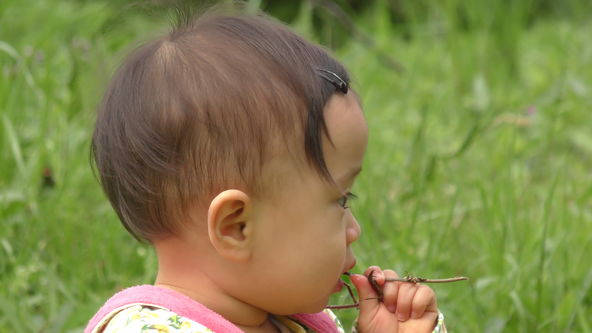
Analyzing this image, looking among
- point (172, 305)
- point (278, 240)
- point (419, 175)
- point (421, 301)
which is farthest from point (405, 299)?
point (419, 175)

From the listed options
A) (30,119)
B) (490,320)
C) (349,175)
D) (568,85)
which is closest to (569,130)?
(568,85)

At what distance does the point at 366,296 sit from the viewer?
1.71m

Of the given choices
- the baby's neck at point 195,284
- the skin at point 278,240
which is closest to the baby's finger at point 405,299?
the skin at point 278,240

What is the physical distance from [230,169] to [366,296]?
41 cm

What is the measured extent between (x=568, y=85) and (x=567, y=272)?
1.54 m

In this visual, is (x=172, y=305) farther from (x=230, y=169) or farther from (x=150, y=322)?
(x=230, y=169)

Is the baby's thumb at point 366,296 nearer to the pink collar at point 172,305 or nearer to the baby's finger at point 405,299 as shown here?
the baby's finger at point 405,299

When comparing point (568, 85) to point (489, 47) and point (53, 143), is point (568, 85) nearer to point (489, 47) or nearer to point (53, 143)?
point (489, 47)

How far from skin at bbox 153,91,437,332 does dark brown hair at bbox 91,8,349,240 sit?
2cm

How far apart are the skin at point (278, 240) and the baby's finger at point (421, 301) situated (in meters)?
0.18

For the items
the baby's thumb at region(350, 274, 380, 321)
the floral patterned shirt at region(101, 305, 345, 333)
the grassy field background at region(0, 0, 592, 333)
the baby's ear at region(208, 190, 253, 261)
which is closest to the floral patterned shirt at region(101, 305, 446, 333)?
the floral patterned shirt at region(101, 305, 345, 333)

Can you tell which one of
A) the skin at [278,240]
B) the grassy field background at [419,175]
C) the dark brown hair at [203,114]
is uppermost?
the dark brown hair at [203,114]

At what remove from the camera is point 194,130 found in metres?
1.44

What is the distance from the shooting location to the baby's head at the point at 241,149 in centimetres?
144
